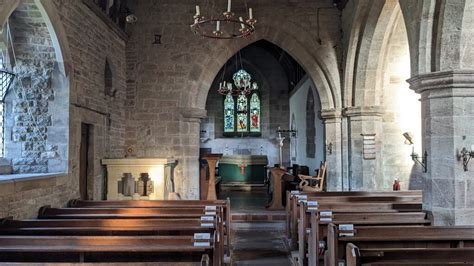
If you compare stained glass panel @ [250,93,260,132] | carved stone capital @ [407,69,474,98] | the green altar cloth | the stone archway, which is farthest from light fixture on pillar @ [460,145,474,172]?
stained glass panel @ [250,93,260,132]

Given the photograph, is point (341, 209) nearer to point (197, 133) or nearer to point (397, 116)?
point (397, 116)

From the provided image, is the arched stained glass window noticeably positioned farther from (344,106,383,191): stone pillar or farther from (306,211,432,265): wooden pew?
(306,211,432,265): wooden pew

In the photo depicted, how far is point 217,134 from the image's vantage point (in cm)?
1872

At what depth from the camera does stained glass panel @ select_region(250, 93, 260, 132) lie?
739 inches

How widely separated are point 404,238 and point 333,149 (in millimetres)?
6734

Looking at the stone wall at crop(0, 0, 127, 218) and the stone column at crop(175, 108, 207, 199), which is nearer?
the stone wall at crop(0, 0, 127, 218)

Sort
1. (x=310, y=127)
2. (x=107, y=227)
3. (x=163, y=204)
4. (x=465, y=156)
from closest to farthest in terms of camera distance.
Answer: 1. (x=107, y=227)
2. (x=465, y=156)
3. (x=163, y=204)
4. (x=310, y=127)

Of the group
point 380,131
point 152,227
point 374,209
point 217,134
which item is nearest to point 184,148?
point 380,131

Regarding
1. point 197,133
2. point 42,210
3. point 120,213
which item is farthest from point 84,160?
point 197,133

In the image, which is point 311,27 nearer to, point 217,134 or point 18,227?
point 18,227

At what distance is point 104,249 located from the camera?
9.88ft

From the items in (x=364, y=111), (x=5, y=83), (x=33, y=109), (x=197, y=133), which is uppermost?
(x=5, y=83)

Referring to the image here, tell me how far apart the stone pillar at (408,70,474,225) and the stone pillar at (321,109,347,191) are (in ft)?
16.6

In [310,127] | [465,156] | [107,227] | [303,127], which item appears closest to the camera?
[107,227]
